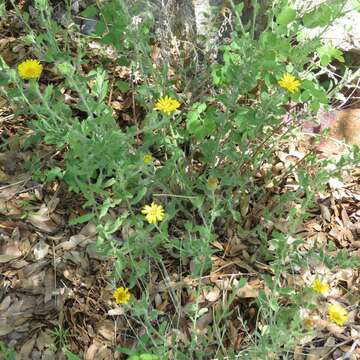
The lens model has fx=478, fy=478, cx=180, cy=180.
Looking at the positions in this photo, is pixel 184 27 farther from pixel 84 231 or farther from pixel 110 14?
pixel 84 231

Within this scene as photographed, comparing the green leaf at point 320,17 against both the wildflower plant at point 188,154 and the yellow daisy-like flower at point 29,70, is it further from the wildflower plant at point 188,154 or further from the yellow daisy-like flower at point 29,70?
the yellow daisy-like flower at point 29,70

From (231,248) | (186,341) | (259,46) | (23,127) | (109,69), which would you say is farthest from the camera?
(109,69)

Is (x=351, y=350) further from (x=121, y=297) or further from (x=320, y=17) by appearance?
(x=320, y=17)

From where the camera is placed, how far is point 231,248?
2516 mm

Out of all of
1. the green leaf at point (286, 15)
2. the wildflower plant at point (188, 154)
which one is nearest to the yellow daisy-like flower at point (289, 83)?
the wildflower plant at point (188, 154)

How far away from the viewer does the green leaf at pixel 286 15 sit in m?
1.94

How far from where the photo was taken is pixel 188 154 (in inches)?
109

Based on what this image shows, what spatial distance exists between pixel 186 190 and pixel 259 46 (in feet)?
2.70

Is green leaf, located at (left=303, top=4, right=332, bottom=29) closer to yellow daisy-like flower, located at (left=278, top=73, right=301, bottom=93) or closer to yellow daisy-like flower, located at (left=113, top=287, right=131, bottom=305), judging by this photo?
yellow daisy-like flower, located at (left=278, top=73, right=301, bottom=93)

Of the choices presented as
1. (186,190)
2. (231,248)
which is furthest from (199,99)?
(231,248)

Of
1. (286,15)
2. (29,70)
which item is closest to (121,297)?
(29,70)

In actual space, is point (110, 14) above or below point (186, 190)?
above

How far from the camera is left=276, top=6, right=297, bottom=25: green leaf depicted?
6.36 ft

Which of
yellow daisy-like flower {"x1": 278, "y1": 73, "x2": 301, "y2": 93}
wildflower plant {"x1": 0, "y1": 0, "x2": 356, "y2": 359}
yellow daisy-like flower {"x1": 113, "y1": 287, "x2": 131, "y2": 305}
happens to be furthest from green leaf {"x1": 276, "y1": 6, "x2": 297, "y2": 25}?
yellow daisy-like flower {"x1": 113, "y1": 287, "x2": 131, "y2": 305}
